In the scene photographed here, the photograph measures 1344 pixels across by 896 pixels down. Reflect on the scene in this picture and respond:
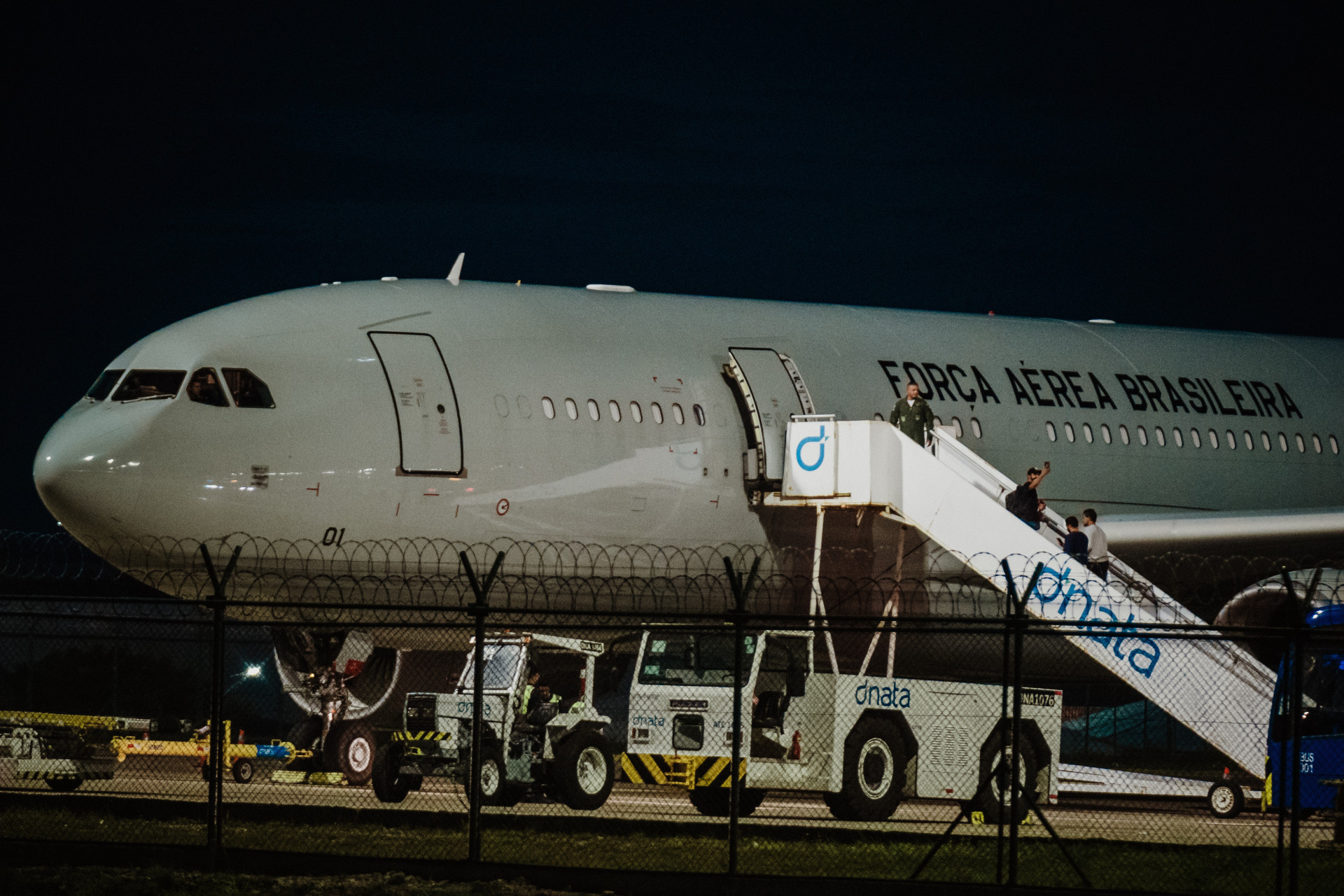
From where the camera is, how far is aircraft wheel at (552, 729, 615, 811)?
50.7ft

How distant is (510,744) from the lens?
16094 mm

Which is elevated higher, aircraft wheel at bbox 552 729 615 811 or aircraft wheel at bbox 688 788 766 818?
aircraft wheel at bbox 552 729 615 811

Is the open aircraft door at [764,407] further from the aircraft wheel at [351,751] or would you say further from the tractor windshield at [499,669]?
the aircraft wheel at [351,751]

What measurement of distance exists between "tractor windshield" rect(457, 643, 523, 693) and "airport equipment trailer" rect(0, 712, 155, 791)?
13.6 feet

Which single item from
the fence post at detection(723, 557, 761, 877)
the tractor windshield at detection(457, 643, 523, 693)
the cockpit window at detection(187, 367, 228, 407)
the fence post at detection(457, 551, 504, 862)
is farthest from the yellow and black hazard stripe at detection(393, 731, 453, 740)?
the fence post at detection(723, 557, 761, 877)

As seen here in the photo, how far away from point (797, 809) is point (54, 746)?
8452 mm

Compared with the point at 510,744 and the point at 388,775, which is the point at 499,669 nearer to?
the point at 510,744

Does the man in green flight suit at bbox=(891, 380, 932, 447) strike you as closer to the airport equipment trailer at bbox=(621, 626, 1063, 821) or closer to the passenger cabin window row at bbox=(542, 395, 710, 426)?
the passenger cabin window row at bbox=(542, 395, 710, 426)

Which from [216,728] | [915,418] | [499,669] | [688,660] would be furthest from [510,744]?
[216,728]

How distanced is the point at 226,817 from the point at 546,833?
101 inches

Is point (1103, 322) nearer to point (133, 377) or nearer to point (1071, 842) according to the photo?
→ point (1071, 842)

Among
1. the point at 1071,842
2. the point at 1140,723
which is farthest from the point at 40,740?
the point at 1140,723

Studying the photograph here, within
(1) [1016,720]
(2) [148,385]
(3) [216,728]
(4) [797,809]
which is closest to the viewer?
(1) [1016,720]

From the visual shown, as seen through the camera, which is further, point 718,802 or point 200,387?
point 718,802
